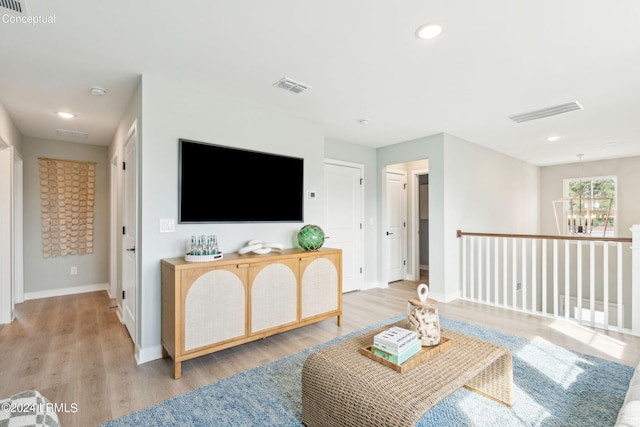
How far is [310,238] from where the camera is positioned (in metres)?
3.18

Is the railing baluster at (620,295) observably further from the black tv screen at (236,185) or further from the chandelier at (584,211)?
the chandelier at (584,211)

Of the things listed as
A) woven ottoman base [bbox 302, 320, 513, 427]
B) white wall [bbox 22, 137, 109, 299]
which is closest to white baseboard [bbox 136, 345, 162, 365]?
woven ottoman base [bbox 302, 320, 513, 427]

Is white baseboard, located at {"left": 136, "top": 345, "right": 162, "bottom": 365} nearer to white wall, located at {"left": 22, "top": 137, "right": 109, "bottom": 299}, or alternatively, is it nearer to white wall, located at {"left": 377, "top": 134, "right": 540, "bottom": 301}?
white wall, located at {"left": 22, "top": 137, "right": 109, "bottom": 299}

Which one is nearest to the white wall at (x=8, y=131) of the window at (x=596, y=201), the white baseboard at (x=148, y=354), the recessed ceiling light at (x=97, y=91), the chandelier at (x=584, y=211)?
the recessed ceiling light at (x=97, y=91)

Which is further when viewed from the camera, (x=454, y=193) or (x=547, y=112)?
(x=454, y=193)

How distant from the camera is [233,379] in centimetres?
221

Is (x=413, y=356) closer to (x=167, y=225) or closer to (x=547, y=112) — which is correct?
(x=167, y=225)

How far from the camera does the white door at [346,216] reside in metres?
4.57

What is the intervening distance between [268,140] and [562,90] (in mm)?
2915

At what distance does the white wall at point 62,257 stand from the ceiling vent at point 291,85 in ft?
13.0

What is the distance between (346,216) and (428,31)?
3065mm

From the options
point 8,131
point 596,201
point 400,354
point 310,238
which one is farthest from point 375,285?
point 596,201

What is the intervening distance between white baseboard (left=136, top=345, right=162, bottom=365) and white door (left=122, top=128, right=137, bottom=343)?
1.17 feet

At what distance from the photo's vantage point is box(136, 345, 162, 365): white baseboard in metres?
2.48
